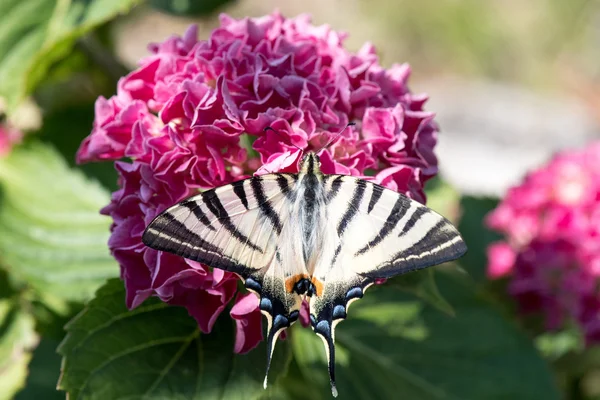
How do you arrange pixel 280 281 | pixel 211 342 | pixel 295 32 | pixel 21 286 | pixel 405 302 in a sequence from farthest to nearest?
1. pixel 405 302
2. pixel 21 286
3. pixel 295 32
4. pixel 211 342
5. pixel 280 281

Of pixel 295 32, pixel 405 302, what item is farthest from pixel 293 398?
pixel 295 32

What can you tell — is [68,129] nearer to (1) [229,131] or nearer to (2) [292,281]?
(1) [229,131]

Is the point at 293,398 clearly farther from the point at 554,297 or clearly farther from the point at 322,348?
the point at 554,297

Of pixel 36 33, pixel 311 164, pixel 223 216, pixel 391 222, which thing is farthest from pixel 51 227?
pixel 391 222

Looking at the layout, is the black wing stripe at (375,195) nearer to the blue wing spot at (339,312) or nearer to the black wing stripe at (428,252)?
the black wing stripe at (428,252)

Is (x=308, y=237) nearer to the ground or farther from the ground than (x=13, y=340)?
farther from the ground

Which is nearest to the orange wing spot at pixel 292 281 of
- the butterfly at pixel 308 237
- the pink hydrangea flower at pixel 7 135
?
the butterfly at pixel 308 237

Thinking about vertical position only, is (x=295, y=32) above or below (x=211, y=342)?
above
